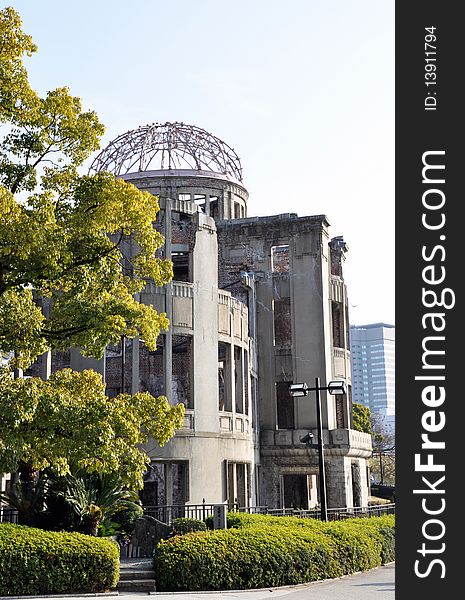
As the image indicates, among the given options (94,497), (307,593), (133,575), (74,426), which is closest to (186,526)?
(94,497)

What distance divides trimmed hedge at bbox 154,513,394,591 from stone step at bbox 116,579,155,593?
0.79m

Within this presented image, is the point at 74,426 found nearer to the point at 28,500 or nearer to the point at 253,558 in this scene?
the point at 253,558

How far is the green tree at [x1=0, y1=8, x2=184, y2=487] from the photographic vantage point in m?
13.7

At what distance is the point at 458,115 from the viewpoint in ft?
34.8

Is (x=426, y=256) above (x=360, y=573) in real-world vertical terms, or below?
above

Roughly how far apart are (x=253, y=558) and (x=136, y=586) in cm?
251

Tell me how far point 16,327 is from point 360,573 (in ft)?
34.6

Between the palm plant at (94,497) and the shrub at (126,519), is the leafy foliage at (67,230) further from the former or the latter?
the shrub at (126,519)

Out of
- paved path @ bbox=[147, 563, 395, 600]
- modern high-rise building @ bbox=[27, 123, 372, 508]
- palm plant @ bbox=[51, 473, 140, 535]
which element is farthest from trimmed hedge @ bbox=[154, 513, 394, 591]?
modern high-rise building @ bbox=[27, 123, 372, 508]

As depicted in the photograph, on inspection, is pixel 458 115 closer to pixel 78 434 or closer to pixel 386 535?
pixel 78 434

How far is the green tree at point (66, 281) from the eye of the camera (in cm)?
1370

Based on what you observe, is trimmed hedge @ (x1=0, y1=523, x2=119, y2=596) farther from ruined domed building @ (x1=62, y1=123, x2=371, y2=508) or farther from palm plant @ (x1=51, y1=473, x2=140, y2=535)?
ruined domed building @ (x1=62, y1=123, x2=371, y2=508)

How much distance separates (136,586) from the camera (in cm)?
A: 1734

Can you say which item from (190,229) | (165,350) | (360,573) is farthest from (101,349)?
(190,229)
